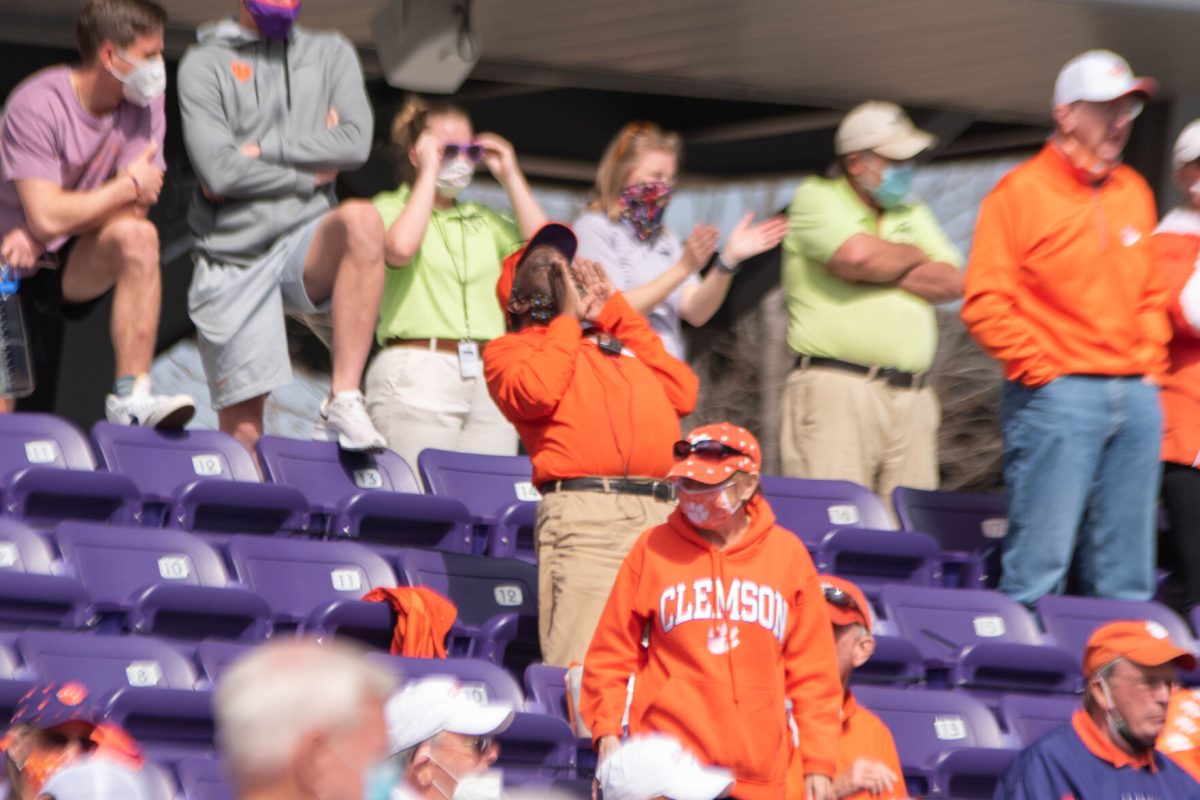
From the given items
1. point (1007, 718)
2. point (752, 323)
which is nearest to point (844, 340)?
point (1007, 718)

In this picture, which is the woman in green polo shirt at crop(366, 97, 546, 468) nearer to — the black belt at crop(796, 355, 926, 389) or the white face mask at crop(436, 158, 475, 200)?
the white face mask at crop(436, 158, 475, 200)

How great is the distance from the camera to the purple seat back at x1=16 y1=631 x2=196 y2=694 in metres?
5.11

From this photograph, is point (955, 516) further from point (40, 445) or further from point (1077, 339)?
point (40, 445)

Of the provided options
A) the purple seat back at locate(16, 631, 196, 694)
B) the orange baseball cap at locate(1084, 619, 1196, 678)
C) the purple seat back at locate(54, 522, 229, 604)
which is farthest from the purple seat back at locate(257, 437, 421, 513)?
the orange baseball cap at locate(1084, 619, 1196, 678)

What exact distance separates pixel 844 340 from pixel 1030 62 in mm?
3043

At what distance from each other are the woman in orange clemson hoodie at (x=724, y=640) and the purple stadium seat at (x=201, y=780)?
33.4 inches

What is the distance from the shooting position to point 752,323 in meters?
15.0

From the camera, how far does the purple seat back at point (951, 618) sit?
654 cm

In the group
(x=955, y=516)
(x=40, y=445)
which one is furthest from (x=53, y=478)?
(x=955, y=516)

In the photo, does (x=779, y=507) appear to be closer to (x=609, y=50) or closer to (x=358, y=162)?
(x=358, y=162)

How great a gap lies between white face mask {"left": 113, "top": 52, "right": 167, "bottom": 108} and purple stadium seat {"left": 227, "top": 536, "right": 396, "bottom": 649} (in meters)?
1.46

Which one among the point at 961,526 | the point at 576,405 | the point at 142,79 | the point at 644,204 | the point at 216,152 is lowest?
the point at 961,526

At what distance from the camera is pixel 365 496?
654cm

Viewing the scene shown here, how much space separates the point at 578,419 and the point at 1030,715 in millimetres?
1565
